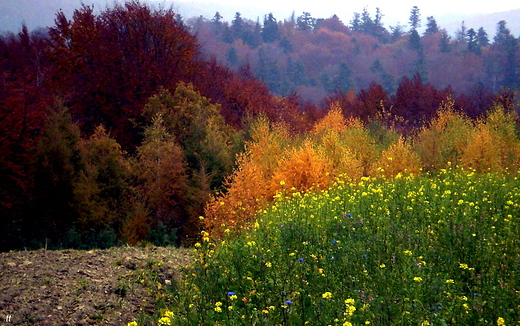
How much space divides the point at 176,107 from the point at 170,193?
6746 millimetres

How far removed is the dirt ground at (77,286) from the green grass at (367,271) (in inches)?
39.7

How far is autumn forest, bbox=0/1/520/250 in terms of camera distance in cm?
1842

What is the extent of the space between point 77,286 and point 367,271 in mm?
4854

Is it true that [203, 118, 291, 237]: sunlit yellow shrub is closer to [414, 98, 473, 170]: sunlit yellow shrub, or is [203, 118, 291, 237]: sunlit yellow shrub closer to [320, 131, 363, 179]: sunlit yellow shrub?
[320, 131, 363, 179]: sunlit yellow shrub

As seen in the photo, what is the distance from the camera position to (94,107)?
3216cm

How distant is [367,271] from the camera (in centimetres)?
641

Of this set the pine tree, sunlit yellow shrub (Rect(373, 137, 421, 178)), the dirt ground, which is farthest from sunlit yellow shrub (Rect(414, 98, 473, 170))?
the pine tree

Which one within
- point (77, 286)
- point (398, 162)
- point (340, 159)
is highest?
point (340, 159)

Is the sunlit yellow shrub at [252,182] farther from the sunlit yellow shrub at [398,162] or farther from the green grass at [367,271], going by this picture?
the green grass at [367,271]

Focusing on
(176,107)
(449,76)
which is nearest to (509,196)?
(176,107)

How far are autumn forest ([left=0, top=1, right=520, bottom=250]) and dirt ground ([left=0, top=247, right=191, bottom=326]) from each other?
8.90 ft

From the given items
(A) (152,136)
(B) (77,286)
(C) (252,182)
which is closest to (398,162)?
(C) (252,182)

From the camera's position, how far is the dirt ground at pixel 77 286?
703 centimetres

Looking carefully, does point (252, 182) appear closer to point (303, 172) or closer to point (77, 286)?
point (303, 172)
